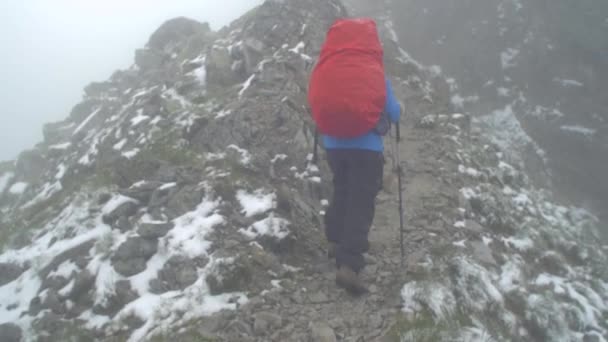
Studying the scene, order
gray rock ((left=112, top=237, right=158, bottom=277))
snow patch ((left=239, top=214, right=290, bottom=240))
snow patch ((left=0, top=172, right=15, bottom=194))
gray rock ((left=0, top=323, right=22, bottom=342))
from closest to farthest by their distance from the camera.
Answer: gray rock ((left=0, top=323, right=22, bottom=342)), gray rock ((left=112, top=237, right=158, bottom=277)), snow patch ((left=239, top=214, right=290, bottom=240)), snow patch ((left=0, top=172, right=15, bottom=194))

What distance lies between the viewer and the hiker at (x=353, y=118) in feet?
15.5

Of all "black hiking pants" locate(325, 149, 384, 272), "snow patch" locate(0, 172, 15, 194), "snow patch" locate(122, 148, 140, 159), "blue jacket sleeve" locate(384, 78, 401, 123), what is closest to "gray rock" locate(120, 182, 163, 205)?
"snow patch" locate(122, 148, 140, 159)

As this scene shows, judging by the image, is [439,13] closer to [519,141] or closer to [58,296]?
[519,141]

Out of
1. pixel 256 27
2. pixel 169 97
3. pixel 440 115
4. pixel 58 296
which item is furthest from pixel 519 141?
pixel 58 296

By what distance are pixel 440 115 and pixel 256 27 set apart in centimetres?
621

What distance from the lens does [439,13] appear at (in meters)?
22.4

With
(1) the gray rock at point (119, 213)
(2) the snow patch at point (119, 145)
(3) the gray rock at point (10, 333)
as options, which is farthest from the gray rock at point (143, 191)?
(2) the snow patch at point (119, 145)

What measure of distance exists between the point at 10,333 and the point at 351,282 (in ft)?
13.9

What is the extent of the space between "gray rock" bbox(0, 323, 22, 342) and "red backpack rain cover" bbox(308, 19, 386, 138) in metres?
4.50

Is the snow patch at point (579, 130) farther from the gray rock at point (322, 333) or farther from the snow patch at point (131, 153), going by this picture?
the gray rock at point (322, 333)

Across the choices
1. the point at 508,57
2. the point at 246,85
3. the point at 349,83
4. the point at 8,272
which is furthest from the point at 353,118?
the point at 508,57

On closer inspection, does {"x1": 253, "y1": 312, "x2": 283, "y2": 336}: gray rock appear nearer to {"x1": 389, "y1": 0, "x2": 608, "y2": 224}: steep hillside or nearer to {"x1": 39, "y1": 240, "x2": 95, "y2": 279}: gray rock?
{"x1": 39, "y1": 240, "x2": 95, "y2": 279}: gray rock

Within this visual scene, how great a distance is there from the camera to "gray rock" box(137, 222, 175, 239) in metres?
6.15

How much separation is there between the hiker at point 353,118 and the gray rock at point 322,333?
735 millimetres
